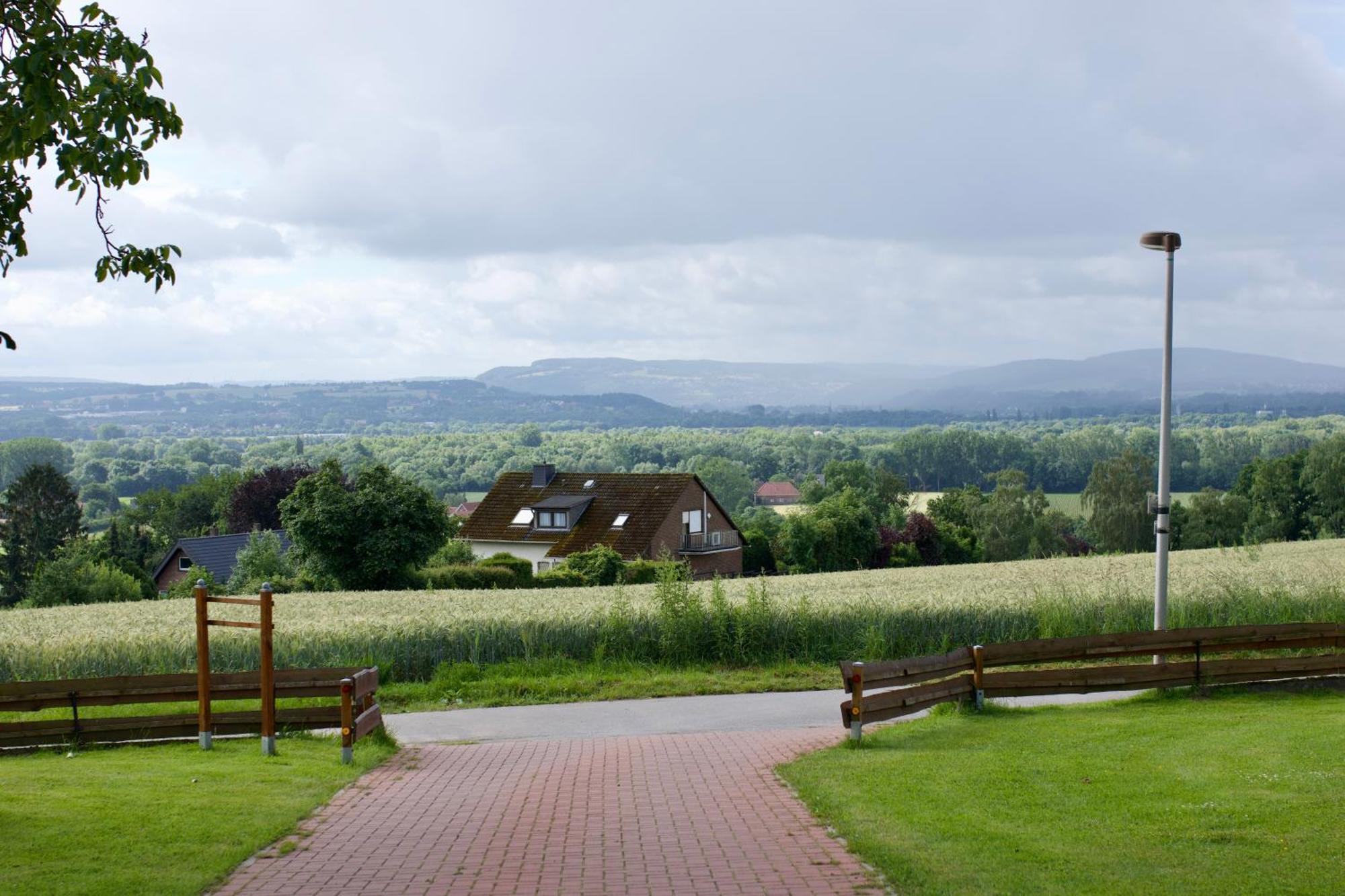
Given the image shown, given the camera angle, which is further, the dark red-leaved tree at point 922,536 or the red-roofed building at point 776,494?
the red-roofed building at point 776,494

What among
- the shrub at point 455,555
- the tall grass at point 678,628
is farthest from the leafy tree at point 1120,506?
the tall grass at point 678,628

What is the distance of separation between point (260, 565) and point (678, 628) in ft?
114

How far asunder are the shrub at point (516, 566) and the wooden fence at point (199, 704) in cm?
3048

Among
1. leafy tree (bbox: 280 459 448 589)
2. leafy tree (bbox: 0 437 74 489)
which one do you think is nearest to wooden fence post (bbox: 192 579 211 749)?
leafy tree (bbox: 280 459 448 589)

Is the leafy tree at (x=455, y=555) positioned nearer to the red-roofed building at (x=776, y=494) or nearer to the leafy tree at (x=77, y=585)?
the leafy tree at (x=77, y=585)

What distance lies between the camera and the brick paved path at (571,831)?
854cm

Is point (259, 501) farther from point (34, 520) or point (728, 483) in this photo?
point (728, 483)

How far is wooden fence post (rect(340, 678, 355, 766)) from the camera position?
538 inches

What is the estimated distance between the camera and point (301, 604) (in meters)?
28.4

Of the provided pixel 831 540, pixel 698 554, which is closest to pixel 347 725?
pixel 698 554

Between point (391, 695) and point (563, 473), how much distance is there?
160 ft

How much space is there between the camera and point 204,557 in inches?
2621

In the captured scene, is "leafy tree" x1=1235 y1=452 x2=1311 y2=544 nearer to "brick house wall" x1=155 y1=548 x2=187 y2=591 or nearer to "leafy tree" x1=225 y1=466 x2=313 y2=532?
"leafy tree" x1=225 y1=466 x2=313 y2=532

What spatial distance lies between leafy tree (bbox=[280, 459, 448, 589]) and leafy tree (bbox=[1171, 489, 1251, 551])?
175 feet
